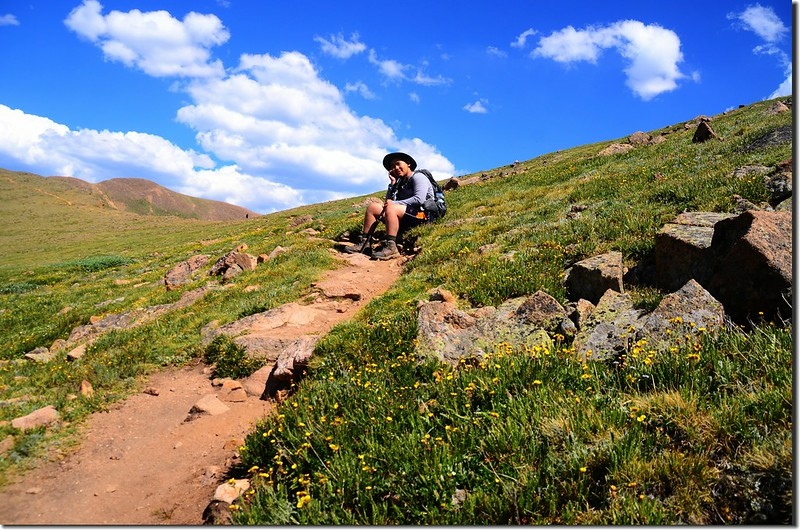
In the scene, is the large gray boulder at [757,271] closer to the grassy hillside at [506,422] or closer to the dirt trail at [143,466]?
the grassy hillside at [506,422]

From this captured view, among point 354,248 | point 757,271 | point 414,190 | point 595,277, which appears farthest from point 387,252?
point 757,271

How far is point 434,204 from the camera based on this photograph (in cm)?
1686

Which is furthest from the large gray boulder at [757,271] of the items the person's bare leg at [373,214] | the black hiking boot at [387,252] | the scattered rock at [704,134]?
the scattered rock at [704,134]

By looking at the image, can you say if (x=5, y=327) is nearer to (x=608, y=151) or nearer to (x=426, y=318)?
(x=426, y=318)

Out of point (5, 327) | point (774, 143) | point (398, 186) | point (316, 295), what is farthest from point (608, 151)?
point (5, 327)

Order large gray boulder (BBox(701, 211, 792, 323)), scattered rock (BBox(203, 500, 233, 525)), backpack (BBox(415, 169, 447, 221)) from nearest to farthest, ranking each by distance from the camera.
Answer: scattered rock (BBox(203, 500, 233, 525)), large gray boulder (BBox(701, 211, 792, 323)), backpack (BBox(415, 169, 447, 221))

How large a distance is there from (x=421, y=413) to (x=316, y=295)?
7.27 meters

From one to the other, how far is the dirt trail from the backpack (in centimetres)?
1038

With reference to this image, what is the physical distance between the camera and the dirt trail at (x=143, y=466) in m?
4.77

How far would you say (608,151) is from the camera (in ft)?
100

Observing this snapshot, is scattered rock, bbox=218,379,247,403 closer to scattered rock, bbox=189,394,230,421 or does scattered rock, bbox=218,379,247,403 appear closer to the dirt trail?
the dirt trail

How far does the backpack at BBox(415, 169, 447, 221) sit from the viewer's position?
54.1 ft

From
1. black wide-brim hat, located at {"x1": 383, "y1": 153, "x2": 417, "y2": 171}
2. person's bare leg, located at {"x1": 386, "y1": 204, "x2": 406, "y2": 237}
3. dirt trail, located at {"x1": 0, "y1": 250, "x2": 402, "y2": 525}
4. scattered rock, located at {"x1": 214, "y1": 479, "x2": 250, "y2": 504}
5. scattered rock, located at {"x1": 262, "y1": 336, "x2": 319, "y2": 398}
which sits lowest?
dirt trail, located at {"x1": 0, "y1": 250, "x2": 402, "y2": 525}

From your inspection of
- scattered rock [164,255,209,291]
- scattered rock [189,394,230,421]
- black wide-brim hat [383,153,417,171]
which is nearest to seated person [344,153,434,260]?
black wide-brim hat [383,153,417,171]
